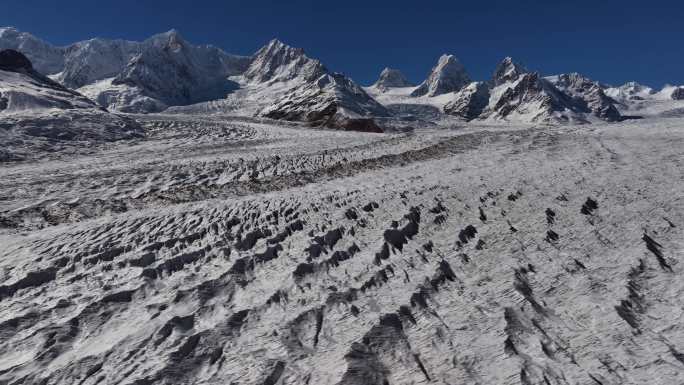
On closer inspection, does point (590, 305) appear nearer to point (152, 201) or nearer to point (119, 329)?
point (119, 329)

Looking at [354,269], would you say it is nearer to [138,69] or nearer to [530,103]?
[138,69]

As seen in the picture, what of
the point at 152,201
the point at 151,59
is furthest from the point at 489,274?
the point at 151,59

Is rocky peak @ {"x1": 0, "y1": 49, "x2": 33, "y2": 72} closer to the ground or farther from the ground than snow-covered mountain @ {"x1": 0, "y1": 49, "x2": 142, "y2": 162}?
Result: farther from the ground

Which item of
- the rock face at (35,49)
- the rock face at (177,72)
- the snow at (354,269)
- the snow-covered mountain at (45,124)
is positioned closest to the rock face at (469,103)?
the rock face at (177,72)

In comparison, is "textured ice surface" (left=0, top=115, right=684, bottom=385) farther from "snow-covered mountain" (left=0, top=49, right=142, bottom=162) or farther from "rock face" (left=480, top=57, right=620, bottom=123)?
"rock face" (left=480, top=57, right=620, bottom=123)

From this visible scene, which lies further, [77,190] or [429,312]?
[77,190]

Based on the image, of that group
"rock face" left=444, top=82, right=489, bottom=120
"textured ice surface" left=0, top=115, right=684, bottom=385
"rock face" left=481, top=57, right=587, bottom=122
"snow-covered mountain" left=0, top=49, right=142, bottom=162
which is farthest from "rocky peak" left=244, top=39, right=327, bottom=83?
"textured ice surface" left=0, top=115, right=684, bottom=385
